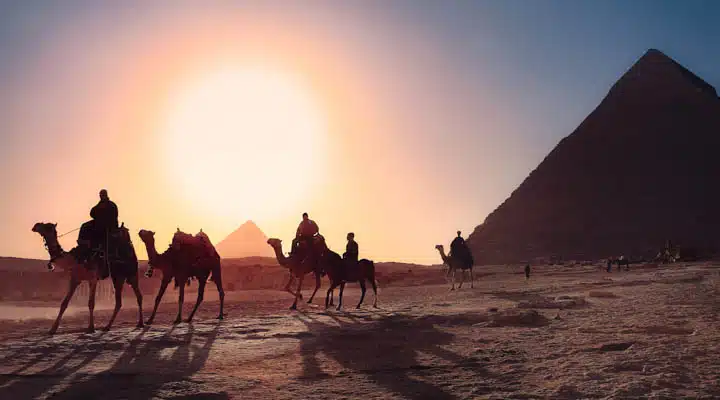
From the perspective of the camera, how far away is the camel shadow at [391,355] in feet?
18.0

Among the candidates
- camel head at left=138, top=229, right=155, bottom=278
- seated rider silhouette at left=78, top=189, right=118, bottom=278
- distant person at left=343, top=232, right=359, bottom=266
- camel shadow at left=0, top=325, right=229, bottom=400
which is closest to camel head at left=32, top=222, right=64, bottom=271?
seated rider silhouette at left=78, top=189, right=118, bottom=278

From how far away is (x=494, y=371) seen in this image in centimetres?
573

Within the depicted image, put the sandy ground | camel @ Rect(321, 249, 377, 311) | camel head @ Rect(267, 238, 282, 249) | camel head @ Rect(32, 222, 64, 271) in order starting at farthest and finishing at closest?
1. camel head @ Rect(267, 238, 282, 249)
2. camel @ Rect(321, 249, 377, 311)
3. camel head @ Rect(32, 222, 64, 271)
4. the sandy ground

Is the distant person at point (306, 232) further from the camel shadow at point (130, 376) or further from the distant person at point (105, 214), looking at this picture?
the camel shadow at point (130, 376)

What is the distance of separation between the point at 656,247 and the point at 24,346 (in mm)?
74797

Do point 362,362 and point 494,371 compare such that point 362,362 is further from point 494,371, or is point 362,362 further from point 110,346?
point 110,346

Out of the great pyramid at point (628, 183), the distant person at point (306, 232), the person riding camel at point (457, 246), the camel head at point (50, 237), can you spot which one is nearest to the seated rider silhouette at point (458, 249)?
the person riding camel at point (457, 246)

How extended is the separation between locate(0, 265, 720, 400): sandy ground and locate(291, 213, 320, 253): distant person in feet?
16.6

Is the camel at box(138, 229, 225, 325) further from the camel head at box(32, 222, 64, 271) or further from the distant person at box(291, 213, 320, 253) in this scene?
the distant person at box(291, 213, 320, 253)

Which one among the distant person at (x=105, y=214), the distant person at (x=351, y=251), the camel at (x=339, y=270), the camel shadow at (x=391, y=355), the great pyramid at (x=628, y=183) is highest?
the great pyramid at (x=628, y=183)

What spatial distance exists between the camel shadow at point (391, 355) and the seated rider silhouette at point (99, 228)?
14.3 ft

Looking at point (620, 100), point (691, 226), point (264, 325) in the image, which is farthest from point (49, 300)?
point (620, 100)

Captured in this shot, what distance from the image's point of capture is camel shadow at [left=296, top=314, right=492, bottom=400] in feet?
18.0

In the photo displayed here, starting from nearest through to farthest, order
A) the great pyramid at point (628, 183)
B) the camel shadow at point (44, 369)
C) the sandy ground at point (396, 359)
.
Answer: the sandy ground at point (396, 359) < the camel shadow at point (44, 369) < the great pyramid at point (628, 183)
